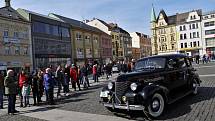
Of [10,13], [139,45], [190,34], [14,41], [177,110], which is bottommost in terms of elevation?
[177,110]

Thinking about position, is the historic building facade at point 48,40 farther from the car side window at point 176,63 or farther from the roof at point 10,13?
the car side window at point 176,63

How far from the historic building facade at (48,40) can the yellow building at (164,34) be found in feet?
162

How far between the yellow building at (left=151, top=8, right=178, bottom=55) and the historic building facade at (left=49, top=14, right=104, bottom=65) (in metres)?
33.4

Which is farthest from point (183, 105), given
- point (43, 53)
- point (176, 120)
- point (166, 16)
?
point (166, 16)

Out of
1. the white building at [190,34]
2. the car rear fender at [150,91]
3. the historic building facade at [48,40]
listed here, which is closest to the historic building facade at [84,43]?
the historic building facade at [48,40]

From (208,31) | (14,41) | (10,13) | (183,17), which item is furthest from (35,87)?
(183,17)

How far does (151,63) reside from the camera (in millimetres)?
10844

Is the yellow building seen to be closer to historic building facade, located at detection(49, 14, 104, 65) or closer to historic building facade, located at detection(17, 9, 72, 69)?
historic building facade, located at detection(49, 14, 104, 65)

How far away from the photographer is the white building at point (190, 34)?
9000 cm

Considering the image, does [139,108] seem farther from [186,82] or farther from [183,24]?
[183,24]

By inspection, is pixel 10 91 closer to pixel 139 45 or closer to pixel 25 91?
pixel 25 91

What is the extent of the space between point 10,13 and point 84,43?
21.1 m

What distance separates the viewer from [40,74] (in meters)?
15.9

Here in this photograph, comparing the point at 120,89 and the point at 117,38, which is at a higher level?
the point at 117,38
